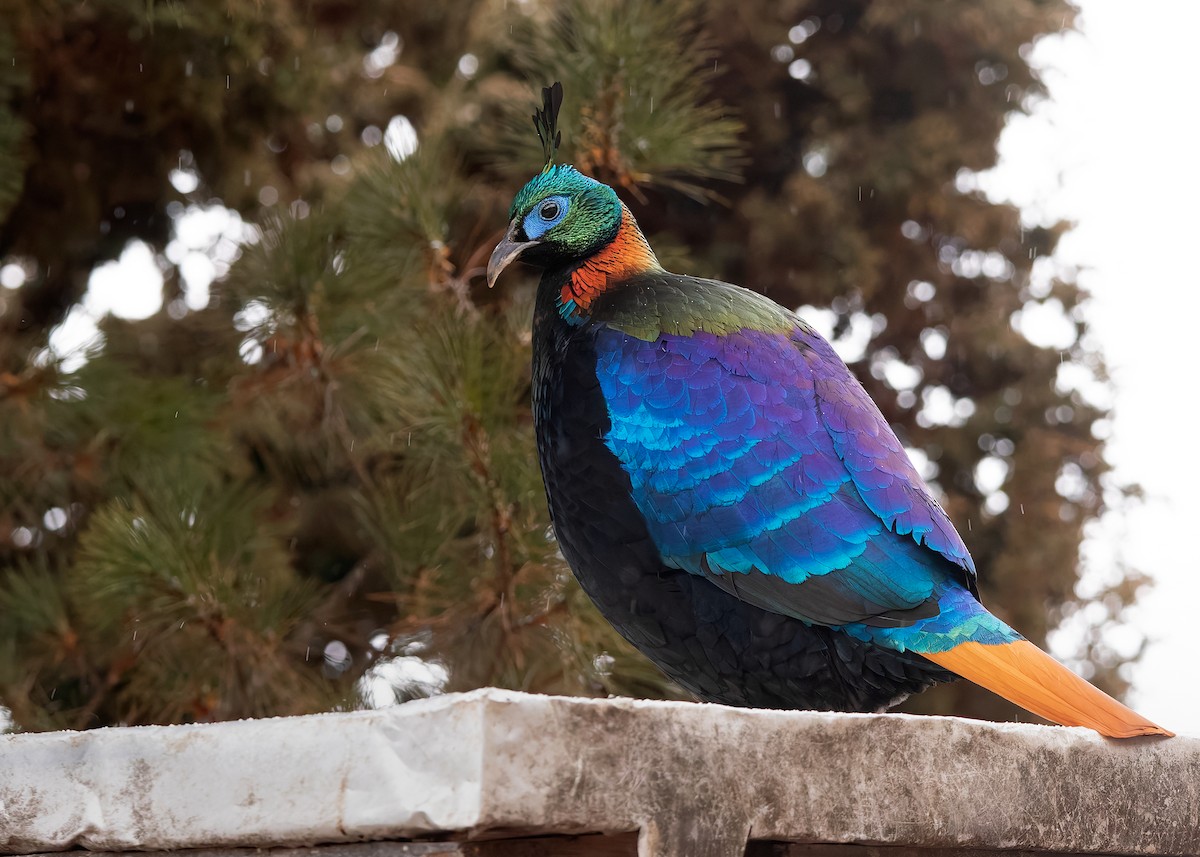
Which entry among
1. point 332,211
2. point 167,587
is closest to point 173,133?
point 332,211

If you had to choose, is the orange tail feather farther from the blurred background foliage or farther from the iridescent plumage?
the blurred background foliage

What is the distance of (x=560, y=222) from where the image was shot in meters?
1.90

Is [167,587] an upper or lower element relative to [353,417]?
lower

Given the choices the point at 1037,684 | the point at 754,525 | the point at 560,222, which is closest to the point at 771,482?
the point at 754,525

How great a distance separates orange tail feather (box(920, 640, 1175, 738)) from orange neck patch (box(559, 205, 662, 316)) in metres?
0.70

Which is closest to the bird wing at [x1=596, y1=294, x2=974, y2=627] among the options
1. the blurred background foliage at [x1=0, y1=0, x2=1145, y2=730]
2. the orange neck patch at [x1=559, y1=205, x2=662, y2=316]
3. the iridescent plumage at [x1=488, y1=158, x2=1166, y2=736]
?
the iridescent plumage at [x1=488, y1=158, x2=1166, y2=736]

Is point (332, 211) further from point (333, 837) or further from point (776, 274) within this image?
point (333, 837)

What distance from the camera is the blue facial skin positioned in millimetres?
1904

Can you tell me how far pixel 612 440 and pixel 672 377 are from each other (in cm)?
12

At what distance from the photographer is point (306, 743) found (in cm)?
123

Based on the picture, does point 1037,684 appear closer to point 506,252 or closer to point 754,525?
point 754,525

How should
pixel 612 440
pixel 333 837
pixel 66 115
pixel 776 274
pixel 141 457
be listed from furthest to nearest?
1. pixel 776 274
2. pixel 66 115
3. pixel 141 457
4. pixel 612 440
5. pixel 333 837

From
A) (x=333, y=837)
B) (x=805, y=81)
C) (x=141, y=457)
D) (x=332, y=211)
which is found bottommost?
(x=333, y=837)

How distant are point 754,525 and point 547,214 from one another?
0.59 m
